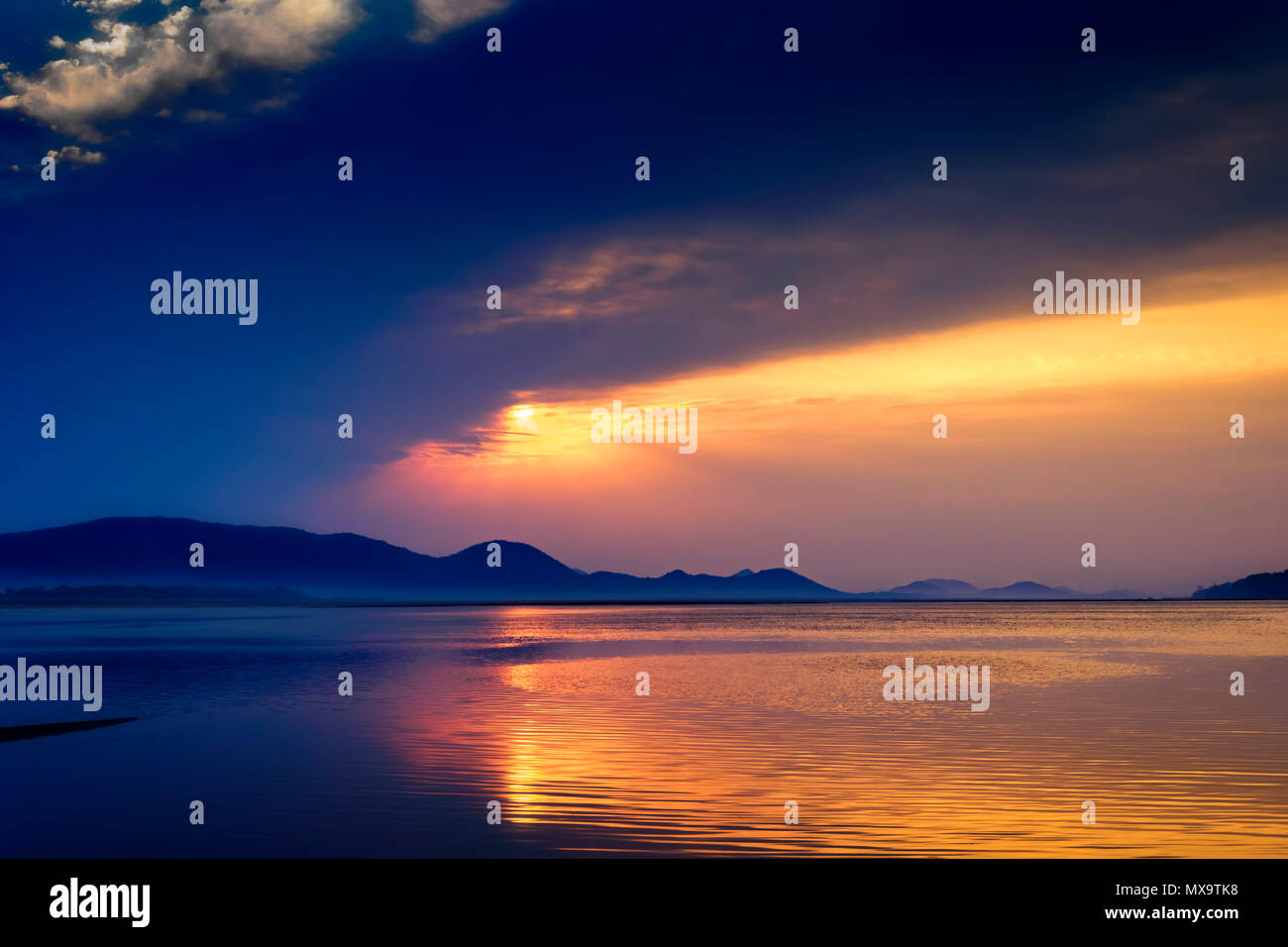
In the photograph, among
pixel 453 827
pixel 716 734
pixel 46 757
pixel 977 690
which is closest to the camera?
pixel 453 827

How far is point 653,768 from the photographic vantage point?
1895cm

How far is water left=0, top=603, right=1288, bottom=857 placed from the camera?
45.6 feet

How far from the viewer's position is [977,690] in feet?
109

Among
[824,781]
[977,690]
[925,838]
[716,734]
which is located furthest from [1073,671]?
[925,838]

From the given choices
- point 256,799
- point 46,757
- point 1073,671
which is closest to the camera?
point 256,799

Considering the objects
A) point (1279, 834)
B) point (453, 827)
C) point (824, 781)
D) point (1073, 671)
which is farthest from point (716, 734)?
point (1073, 671)

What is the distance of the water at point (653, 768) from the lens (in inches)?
547

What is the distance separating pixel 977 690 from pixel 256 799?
24.7 m
